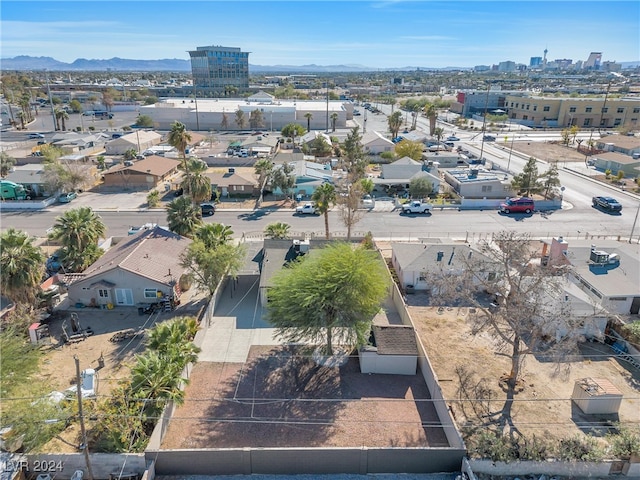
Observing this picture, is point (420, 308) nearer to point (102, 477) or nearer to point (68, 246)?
point (102, 477)

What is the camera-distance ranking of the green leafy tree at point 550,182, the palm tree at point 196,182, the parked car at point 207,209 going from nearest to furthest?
the palm tree at point 196,182 → the parked car at point 207,209 → the green leafy tree at point 550,182

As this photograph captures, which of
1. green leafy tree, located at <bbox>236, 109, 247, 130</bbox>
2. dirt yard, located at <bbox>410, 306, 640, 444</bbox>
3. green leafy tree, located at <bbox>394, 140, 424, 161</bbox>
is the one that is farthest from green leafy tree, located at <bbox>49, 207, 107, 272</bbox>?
green leafy tree, located at <bbox>236, 109, 247, 130</bbox>

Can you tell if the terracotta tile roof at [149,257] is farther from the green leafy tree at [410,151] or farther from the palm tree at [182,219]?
the green leafy tree at [410,151]

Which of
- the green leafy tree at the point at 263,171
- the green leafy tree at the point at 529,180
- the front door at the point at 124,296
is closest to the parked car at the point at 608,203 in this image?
the green leafy tree at the point at 529,180

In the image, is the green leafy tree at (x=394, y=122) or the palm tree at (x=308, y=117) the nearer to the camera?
the green leafy tree at (x=394, y=122)

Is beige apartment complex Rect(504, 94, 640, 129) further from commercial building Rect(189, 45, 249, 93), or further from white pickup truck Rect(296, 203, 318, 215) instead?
commercial building Rect(189, 45, 249, 93)

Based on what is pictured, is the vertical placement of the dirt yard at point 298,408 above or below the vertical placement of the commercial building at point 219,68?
below

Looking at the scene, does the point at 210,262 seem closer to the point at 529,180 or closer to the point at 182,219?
the point at 182,219

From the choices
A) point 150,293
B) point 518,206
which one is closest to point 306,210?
point 150,293
